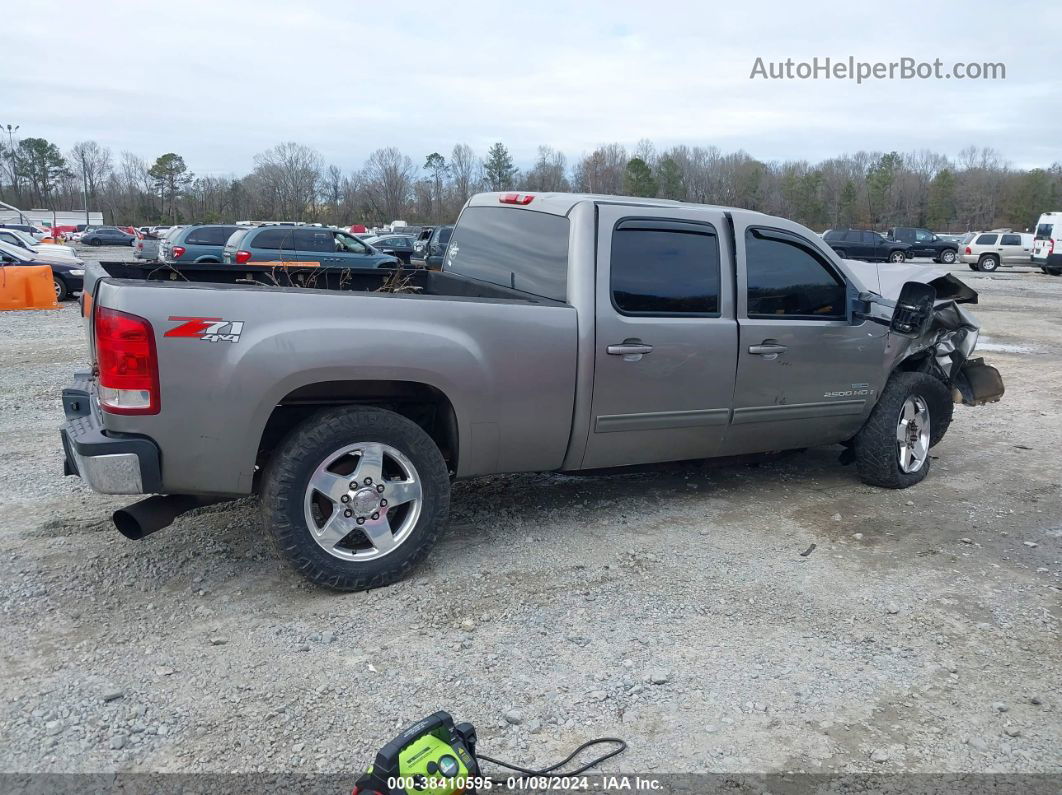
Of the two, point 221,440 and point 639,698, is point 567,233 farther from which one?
point 639,698

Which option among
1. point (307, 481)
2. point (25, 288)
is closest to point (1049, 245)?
point (25, 288)

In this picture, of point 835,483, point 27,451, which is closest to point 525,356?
point 835,483

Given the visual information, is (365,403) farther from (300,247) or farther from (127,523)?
(300,247)

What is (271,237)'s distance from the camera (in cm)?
1955

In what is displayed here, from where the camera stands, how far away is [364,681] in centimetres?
329

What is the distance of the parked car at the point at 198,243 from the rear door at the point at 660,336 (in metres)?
19.2

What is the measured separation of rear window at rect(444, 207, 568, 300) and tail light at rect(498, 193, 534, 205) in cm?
5

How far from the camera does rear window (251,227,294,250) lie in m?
19.3

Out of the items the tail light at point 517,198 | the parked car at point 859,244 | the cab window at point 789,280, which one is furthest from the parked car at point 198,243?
the parked car at point 859,244

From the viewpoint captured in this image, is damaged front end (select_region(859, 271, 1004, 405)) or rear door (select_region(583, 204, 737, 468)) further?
damaged front end (select_region(859, 271, 1004, 405))

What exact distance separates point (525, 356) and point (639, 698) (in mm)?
1722

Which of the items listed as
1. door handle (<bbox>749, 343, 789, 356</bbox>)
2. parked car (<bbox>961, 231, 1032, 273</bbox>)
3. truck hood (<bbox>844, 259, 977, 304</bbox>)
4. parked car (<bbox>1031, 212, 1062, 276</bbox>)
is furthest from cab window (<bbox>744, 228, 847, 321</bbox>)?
parked car (<bbox>961, 231, 1032, 273</bbox>)

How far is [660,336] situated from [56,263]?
17336 millimetres

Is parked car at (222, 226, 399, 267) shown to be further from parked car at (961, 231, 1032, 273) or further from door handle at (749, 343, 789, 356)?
parked car at (961, 231, 1032, 273)
